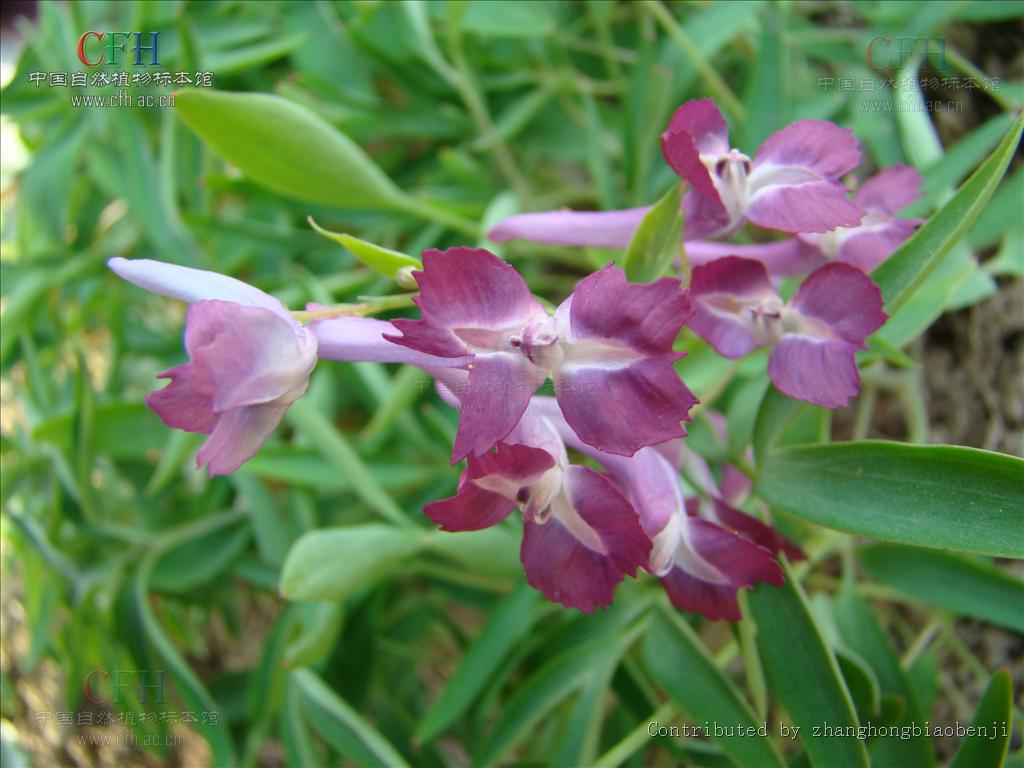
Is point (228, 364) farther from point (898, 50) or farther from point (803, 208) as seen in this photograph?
point (898, 50)

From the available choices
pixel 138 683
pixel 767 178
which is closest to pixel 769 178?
pixel 767 178

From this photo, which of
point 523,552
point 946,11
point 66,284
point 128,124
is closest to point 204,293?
point 523,552

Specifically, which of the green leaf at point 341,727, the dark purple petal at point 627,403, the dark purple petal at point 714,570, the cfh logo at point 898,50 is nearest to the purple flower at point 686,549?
the dark purple petal at point 714,570

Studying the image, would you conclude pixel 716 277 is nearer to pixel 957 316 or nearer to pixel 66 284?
pixel 957 316

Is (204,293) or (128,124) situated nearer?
(204,293)

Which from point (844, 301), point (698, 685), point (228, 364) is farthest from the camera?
point (698, 685)
